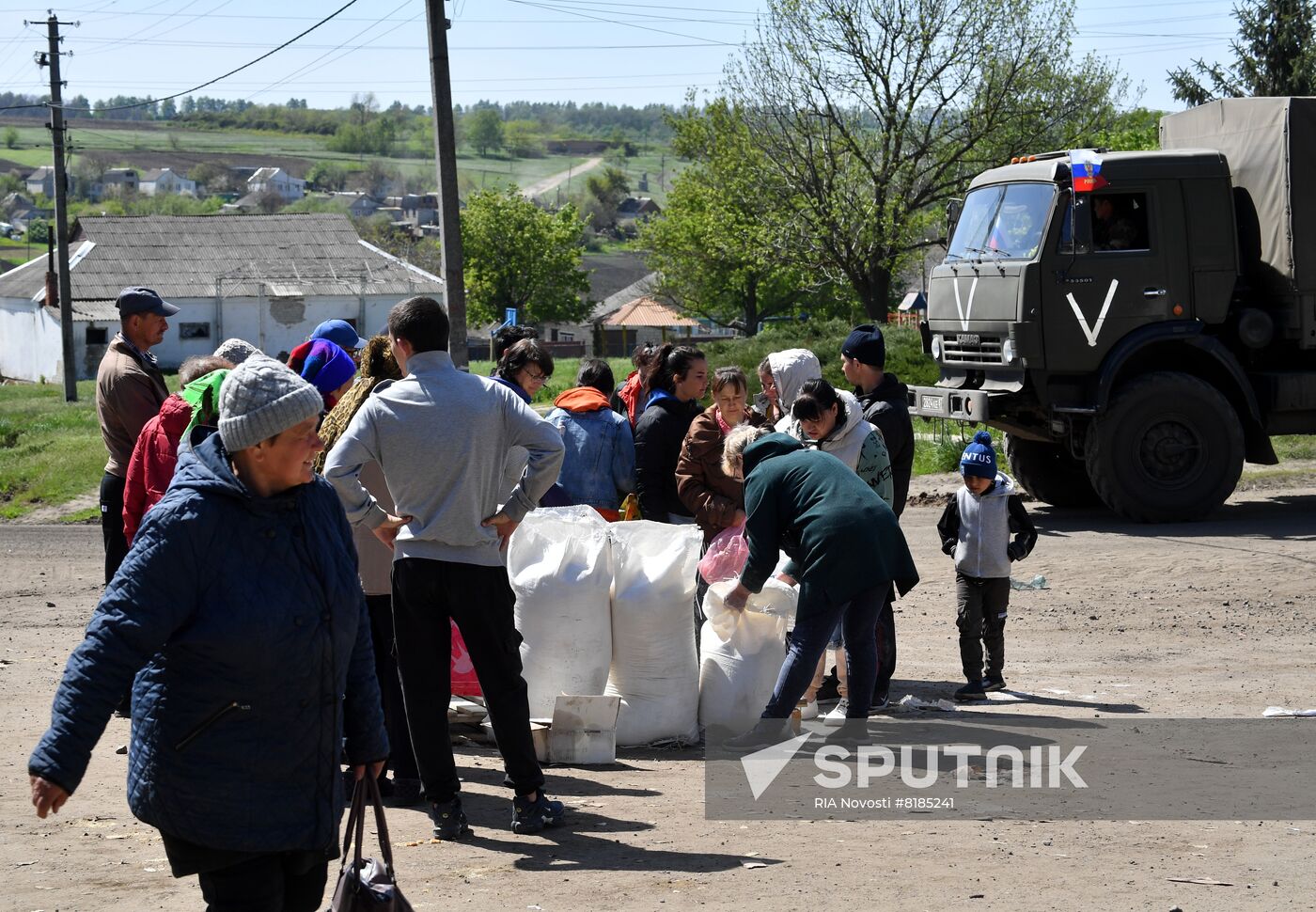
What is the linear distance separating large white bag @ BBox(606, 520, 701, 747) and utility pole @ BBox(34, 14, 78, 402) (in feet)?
97.3

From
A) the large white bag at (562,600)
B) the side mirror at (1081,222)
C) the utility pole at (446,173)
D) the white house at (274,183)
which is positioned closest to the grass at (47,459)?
the utility pole at (446,173)

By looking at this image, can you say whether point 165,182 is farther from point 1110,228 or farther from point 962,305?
point 1110,228

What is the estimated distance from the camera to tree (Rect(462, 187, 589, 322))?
98562 millimetres

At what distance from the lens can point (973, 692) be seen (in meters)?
8.07

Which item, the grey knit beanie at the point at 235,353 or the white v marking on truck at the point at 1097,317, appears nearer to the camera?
the grey knit beanie at the point at 235,353

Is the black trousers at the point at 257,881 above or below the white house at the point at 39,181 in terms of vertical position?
below

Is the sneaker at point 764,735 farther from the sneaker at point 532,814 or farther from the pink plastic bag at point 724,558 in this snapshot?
the sneaker at point 532,814

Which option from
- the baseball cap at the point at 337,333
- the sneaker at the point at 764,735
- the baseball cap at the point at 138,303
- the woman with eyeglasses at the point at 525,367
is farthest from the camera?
the baseball cap at the point at 138,303

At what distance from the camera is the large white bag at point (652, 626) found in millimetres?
6820

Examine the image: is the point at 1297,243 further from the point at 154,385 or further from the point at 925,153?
the point at 925,153

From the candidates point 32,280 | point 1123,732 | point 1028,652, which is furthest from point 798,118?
point 32,280

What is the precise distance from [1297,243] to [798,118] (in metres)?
22.7

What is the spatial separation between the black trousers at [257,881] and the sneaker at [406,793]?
7.83ft

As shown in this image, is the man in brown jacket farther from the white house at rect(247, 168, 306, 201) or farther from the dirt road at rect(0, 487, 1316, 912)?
the white house at rect(247, 168, 306, 201)
